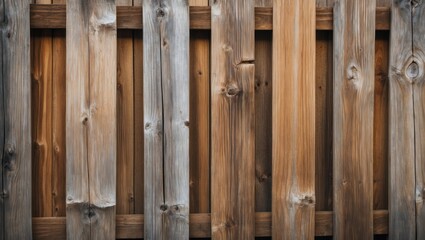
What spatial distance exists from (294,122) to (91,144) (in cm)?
119

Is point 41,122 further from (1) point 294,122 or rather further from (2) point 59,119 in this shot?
(1) point 294,122

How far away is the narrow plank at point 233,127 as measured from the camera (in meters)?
2.86

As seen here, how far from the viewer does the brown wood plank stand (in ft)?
9.72

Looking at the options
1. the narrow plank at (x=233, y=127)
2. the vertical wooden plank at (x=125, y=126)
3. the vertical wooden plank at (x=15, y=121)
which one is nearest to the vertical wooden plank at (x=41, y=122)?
the vertical wooden plank at (x=15, y=121)

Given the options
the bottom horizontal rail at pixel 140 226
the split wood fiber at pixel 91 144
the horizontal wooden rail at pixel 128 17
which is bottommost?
the bottom horizontal rail at pixel 140 226

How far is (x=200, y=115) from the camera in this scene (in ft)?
9.81

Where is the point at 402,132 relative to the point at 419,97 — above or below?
below

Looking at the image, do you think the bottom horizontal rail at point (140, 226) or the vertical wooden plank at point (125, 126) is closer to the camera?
the bottom horizontal rail at point (140, 226)

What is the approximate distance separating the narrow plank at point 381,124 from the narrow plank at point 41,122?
1997 millimetres

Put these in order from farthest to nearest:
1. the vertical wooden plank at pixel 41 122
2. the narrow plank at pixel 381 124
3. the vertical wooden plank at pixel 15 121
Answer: the narrow plank at pixel 381 124, the vertical wooden plank at pixel 41 122, the vertical wooden plank at pixel 15 121

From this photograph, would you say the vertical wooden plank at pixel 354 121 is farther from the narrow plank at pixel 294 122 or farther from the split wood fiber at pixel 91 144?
the split wood fiber at pixel 91 144

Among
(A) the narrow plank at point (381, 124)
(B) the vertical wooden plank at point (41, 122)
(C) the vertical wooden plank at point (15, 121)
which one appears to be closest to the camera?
(C) the vertical wooden plank at point (15, 121)

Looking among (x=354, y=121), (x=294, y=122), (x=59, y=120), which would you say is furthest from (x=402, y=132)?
(x=59, y=120)

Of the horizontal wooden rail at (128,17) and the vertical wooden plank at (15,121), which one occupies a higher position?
the horizontal wooden rail at (128,17)
